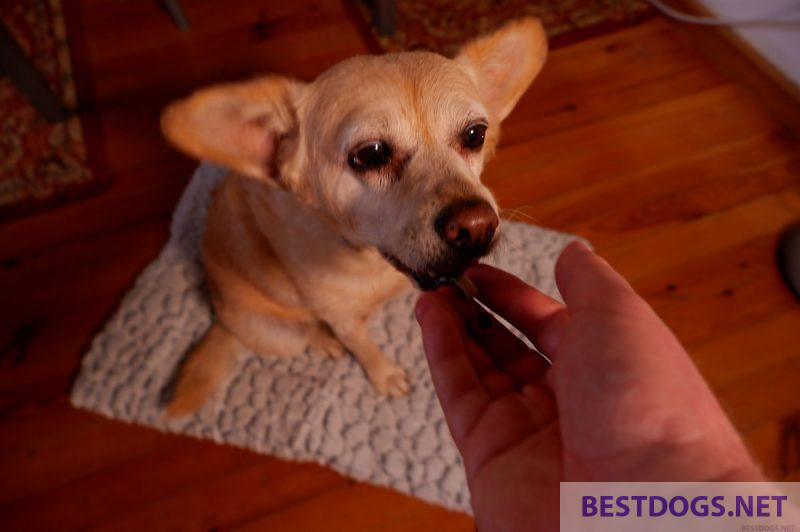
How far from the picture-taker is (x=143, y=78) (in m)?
2.11

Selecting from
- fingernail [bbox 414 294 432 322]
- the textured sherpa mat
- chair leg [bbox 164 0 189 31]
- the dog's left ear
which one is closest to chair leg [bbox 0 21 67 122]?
chair leg [bbox 164 0 189 31]

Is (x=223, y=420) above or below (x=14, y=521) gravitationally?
above

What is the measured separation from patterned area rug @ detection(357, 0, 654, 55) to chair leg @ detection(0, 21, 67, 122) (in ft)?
4.20

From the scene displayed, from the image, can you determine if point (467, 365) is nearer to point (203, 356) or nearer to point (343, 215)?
point (343, 215)

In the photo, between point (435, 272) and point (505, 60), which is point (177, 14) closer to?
point (505, 60)

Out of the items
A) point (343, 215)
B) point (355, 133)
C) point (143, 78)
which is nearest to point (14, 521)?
point (343, 215)

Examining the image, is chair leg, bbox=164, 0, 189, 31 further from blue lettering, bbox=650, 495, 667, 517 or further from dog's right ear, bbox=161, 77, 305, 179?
blue lettering, bbox=650, 495, 667, 517

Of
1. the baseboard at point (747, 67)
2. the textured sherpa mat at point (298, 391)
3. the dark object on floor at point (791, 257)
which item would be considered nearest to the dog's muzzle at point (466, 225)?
the textured sherpa mat at point (298, 391)

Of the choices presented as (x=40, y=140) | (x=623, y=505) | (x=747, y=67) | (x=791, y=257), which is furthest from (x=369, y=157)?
(x=747, y=67)

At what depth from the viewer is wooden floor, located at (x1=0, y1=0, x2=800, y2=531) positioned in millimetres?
1395

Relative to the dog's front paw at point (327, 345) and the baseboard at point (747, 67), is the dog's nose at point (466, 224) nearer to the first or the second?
the dog's front paw at point (327, 345)

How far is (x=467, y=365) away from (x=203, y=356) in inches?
32.7

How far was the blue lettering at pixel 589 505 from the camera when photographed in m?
0.61

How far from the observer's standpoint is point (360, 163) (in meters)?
0.89
